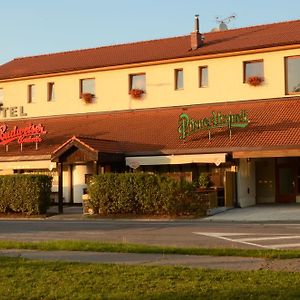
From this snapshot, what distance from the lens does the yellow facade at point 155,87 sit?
3180 centimetres

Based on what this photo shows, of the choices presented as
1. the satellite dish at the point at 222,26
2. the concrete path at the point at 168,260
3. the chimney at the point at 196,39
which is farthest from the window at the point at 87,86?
the concrete path at the point at 168,260

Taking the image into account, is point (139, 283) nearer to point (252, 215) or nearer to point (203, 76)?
point (252, 215)

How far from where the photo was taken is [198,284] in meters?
8.44

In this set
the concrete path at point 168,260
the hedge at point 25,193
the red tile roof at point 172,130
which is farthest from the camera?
the red tile roof at point 172,130

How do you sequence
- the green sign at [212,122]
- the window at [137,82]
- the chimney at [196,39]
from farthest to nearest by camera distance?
the window at [137,82] → the chimney at [196,39] → the green sign at [212,122]

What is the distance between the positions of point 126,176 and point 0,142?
1206cm

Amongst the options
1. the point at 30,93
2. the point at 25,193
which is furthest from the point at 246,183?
the point at 30,93

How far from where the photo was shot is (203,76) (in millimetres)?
33875

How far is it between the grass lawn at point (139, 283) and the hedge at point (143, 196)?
1437cm

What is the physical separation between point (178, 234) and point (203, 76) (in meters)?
18.2

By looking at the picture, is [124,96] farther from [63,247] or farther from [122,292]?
[122,292]

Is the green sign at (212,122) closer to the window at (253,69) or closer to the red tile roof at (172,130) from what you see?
the red tile roof at (172,130)

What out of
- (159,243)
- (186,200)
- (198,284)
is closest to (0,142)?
(186,200)

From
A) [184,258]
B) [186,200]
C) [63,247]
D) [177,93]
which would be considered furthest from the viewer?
[177,93]
